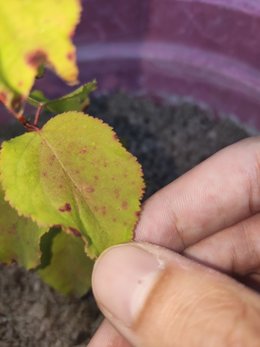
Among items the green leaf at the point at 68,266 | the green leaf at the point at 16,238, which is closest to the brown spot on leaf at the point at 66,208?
the green leaf at the point at 16,238

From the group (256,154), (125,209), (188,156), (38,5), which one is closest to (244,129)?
(188,156)

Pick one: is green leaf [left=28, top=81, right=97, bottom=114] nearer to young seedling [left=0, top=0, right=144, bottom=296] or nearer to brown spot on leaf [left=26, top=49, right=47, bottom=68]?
young seedling [left=0, top=0, right=144, bottom=296]

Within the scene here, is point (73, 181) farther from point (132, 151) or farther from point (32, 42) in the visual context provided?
point (132, 151)

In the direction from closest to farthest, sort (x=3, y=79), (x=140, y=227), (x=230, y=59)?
(x=3, y=79) → (x=140, y=227) → (x=230, y=59)

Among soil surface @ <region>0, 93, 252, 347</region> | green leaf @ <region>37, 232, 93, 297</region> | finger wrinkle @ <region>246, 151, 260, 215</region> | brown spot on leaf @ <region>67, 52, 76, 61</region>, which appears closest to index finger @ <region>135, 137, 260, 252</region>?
finger wrinkle @ <region>246, 151, 260, 215</region>

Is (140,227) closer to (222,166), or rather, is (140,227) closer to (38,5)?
(222,166)

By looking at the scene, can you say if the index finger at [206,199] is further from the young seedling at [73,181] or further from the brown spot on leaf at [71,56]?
the brown spot on leaf at [71,56]

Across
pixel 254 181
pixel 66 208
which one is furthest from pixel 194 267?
pixel 254 181
